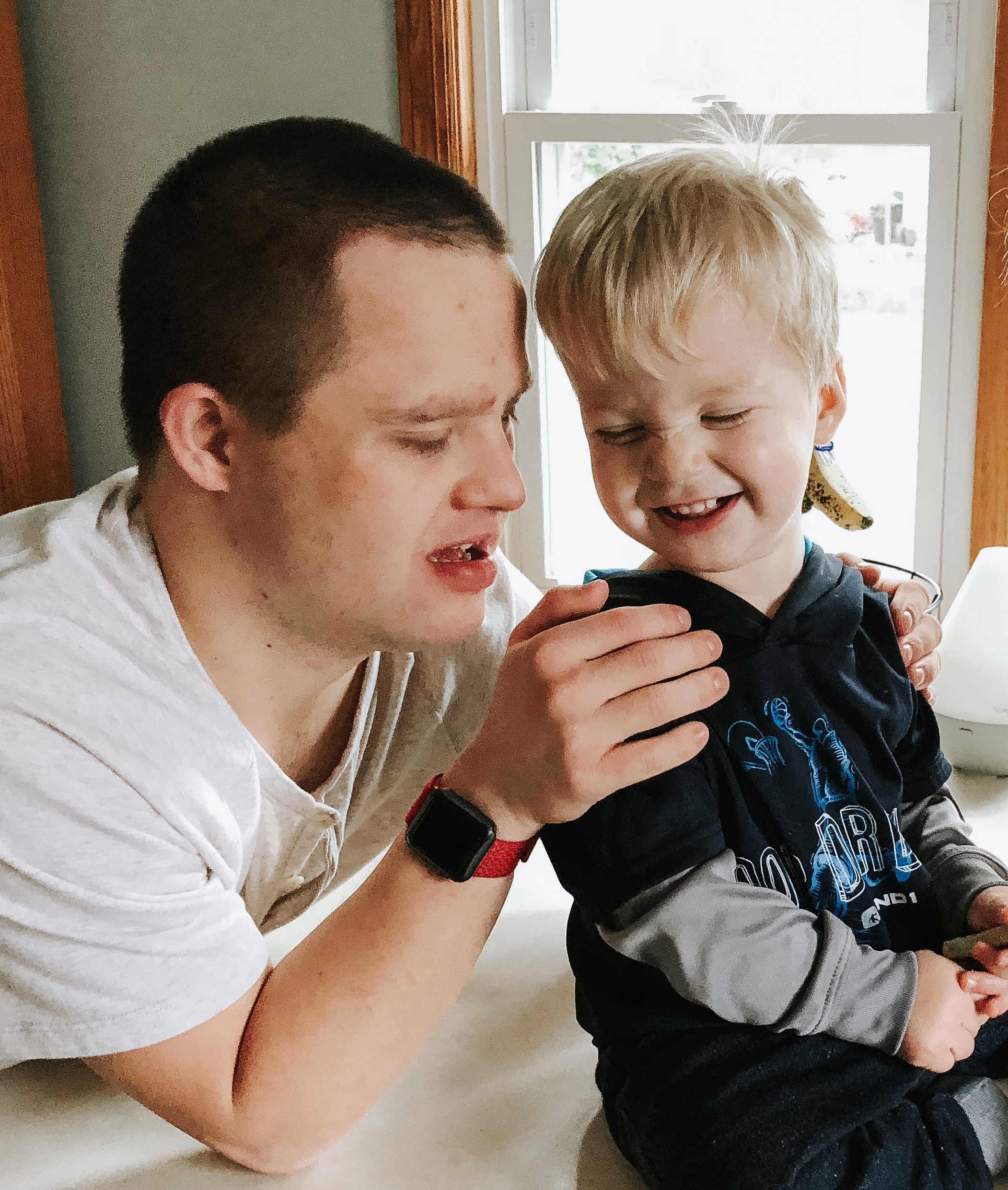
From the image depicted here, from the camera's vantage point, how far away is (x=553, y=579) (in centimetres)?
219

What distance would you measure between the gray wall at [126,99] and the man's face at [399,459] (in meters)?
1.25

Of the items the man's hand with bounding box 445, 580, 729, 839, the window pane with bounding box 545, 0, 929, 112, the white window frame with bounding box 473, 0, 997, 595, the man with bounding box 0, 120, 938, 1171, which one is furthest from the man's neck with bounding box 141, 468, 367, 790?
the window pane with bounding box 545, 0, 929, 112

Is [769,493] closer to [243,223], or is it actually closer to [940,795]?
[940,795]

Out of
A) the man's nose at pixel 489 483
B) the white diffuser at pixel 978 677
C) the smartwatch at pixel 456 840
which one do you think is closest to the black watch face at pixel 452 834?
the smartwatch at pixel 456 840

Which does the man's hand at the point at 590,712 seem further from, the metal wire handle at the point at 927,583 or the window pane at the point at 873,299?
the window pane at the point at 873,299

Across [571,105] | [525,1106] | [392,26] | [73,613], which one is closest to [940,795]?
[525,1106]

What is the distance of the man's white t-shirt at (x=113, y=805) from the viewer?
88 centimetres

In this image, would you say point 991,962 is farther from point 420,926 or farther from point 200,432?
point 200,432

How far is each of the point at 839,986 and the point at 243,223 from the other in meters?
0.71

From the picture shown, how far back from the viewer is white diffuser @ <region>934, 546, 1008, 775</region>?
4.84 ft

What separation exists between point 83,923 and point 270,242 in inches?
20.5

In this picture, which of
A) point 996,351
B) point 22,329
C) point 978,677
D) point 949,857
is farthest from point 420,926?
point 22,329

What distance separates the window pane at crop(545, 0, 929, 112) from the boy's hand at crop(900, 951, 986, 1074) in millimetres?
1374

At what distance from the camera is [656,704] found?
2.80 ft
